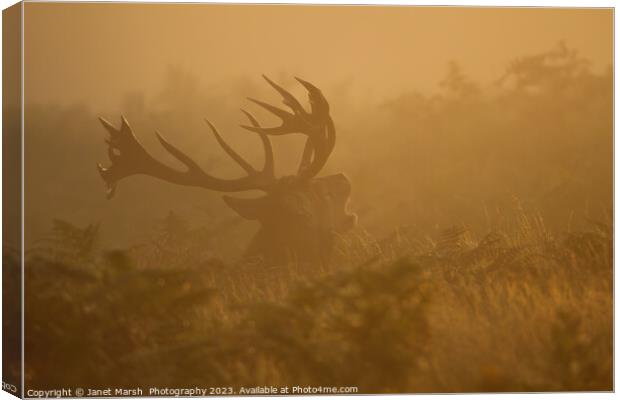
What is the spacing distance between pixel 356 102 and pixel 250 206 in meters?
1.04

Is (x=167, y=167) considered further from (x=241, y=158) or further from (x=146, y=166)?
(x=241, y=158)

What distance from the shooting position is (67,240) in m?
11.8

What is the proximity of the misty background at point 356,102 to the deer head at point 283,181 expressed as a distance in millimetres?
63

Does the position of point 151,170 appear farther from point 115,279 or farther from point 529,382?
point 529,382

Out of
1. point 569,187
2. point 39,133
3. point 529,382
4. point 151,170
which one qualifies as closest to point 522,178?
point 569,187

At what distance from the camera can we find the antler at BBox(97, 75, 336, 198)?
11.9m

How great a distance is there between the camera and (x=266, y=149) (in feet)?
39.7

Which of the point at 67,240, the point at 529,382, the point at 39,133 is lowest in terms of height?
the point at 529,382

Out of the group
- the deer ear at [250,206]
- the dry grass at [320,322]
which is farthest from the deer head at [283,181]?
the dry grass at [320,322]

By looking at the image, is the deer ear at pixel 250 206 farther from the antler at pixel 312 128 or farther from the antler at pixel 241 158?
the antler at pixel 312 128

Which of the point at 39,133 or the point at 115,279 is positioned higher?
the point at 39,133

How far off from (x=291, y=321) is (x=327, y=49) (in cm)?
194

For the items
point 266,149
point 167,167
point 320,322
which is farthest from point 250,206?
point 320,322

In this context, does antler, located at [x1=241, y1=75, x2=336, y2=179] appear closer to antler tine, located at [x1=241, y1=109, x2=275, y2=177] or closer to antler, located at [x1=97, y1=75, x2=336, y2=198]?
antler, located at [x1=97, y1=75, x2=336, y2=198]
